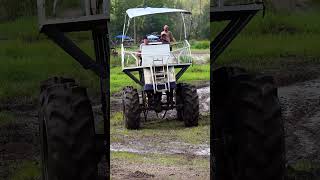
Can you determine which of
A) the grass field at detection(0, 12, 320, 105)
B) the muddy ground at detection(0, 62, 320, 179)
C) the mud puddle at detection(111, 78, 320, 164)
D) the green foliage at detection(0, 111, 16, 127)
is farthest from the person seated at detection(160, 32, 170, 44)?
the green foliage at detection(0, 111, 16, 127)

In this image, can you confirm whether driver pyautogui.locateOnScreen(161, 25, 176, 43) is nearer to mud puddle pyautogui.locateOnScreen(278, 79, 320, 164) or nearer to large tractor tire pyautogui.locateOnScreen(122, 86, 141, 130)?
large tractor tire pyautogui.locateOnScreen(122, 86, 141, 130)

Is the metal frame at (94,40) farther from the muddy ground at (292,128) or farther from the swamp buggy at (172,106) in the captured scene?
the muddy ground at (292,128)

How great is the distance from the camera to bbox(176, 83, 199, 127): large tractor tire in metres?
3.29

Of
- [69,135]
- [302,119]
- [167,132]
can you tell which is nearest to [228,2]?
[167,132]

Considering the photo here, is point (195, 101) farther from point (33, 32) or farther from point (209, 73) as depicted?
point (33, 32)

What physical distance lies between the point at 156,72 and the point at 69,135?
1.70 feet

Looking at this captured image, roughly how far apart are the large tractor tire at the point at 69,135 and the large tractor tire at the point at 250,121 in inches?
28.9

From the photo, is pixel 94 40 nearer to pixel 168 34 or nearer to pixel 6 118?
pixel 168 34

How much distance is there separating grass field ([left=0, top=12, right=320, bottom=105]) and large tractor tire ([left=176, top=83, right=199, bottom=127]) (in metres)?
1.05

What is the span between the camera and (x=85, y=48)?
14.2ft

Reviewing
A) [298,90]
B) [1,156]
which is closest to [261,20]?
[298,90]

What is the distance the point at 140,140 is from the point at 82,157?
298 mm

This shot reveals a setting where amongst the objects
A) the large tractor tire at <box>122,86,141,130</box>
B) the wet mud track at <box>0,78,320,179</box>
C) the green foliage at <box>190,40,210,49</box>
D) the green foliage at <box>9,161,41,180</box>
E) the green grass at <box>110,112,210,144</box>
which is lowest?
the green foliage at <box>9,161,41,180</box>

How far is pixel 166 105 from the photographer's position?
3.50 metres
